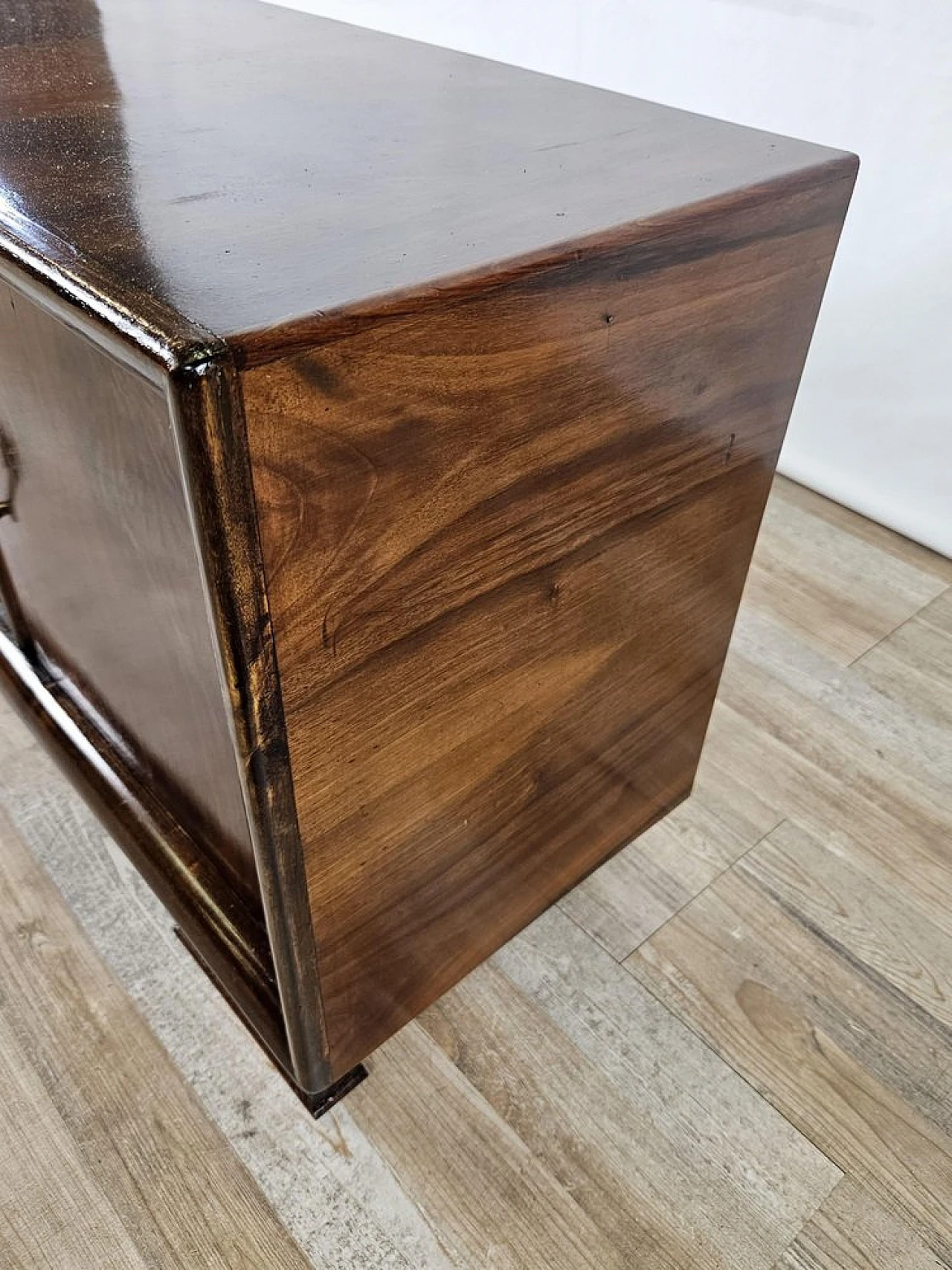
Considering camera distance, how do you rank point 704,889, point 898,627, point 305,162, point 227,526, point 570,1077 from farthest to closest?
point 898,627, point 704,889, point 570,1077, point 305,162, point 227,526

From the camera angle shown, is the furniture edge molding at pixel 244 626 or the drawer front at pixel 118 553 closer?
the furniture edge molding at pixel 244 626

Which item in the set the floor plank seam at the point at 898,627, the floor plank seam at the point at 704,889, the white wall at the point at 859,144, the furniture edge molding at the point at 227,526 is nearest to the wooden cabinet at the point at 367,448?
the furniture edge molding at the point at 227,526

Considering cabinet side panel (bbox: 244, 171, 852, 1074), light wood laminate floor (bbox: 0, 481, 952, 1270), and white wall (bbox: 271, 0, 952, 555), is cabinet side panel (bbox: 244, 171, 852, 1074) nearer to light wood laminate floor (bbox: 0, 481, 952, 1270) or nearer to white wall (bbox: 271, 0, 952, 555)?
light wood laminate floor (bbox: 0, 481, 952, 1270)

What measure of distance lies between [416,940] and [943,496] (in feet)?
3.33

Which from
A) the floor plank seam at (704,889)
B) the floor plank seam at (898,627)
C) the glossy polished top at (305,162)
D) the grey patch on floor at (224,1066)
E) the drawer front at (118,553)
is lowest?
the grey patch on floor at (224,1066)

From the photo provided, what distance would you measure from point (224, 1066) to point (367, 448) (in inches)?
22.3

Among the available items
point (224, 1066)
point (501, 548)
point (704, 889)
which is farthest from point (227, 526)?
point (704, 889)

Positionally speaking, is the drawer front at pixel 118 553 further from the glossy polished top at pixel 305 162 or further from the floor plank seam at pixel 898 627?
the floor plank seam at pixel 898 627

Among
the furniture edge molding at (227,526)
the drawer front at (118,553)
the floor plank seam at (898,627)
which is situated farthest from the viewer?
the floor plank seam at (898,627)

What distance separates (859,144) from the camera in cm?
125

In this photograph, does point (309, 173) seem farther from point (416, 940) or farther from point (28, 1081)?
point (28, 1081)

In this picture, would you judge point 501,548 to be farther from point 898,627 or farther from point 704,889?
point 898,627

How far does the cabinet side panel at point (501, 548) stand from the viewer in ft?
1.38

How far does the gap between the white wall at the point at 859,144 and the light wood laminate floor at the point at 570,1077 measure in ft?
1.85
